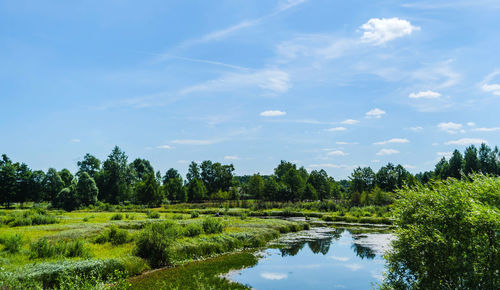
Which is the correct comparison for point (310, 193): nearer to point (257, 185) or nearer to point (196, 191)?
point (257, 185)

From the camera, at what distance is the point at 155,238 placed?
24.8 meters

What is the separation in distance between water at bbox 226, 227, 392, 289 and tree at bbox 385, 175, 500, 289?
2722 millimetres

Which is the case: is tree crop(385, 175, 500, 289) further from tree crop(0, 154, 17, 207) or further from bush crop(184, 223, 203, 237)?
tree crop(0, 154, 17, 207)

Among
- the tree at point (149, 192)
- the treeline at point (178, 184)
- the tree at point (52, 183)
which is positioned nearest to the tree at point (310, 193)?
the treeline at point (178, 184)

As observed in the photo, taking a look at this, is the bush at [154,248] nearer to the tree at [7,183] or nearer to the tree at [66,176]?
the tree at [7,183]

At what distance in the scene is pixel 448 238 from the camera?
11.1 metres

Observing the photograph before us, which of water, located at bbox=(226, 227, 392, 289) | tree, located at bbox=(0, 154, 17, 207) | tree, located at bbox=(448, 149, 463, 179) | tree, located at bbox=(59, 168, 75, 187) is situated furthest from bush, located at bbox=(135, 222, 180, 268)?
tree, located at bbox=(448, 149, 463, 179)

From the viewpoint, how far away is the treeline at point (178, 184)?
8750cm

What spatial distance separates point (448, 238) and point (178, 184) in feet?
362

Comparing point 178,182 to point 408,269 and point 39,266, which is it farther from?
point 408,269

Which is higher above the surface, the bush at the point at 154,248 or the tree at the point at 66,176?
the tree at the point at 66,176

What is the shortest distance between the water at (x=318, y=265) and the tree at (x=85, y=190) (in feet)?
216

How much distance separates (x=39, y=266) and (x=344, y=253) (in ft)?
91.1

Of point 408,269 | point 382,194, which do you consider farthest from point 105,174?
point 408,269
